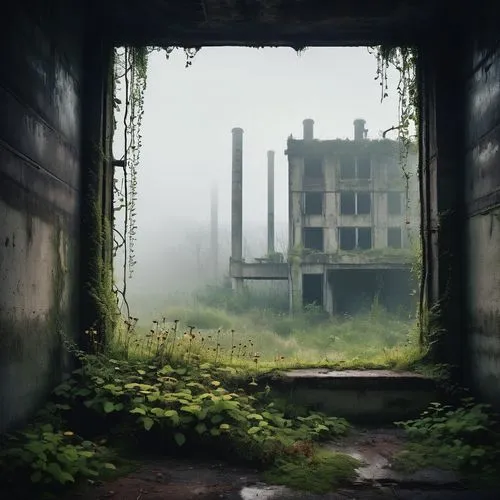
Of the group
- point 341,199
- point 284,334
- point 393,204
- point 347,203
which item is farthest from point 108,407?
point 393,204

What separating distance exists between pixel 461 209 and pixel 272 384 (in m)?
3.03

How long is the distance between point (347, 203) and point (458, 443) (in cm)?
2306

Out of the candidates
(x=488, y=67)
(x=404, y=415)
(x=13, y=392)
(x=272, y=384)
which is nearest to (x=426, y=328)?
(x=404, y=415)

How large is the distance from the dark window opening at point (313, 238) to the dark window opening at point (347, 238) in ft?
3.37

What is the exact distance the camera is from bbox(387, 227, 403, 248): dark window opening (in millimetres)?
27047

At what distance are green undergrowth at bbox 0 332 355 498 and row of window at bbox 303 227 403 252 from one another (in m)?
21.2

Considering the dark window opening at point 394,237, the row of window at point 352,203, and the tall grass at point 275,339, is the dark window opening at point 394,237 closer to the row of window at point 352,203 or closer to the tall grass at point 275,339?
the row of window at point 352,203

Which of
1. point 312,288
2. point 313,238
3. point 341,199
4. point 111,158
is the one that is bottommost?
point 312,288

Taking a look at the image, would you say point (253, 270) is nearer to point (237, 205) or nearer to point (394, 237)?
point (237, 205)

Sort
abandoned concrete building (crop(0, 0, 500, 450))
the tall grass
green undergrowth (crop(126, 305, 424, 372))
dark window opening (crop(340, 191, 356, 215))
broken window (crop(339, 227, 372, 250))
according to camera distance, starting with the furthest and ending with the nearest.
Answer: dark window opening (crop(340, 191, 356, 215)) → broken window (crop(339, 227, 372, 250)) → green undergrowth (crop(126, 305, 424, 372)) → the tall grass → abandoned concrete building (crop(0, 0, 500, 450))

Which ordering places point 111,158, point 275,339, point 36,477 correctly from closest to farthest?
point 36,477, point 111,158, point 275,339

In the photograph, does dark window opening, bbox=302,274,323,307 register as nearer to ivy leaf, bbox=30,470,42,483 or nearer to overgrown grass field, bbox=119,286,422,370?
overgrown grass field, bbox=119,286,422,370

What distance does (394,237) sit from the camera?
1070 inches

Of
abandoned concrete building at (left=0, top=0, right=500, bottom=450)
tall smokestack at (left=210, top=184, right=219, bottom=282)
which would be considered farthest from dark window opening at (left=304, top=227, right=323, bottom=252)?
abandoned concrete building at (left=0, top=0, right=500, bottom=450)
